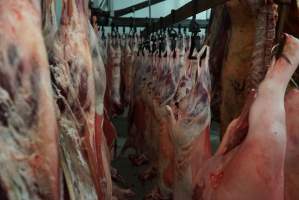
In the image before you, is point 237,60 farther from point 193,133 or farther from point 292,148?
point 292,148

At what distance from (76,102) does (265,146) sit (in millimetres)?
347

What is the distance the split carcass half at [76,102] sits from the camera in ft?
2.78

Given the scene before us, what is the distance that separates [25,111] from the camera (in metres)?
0.66

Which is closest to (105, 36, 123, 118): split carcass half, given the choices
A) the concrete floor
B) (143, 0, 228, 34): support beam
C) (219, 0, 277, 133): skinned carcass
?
the concrete floor

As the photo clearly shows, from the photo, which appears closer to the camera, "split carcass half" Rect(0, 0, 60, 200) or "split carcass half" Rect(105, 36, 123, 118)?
"split carcass half" Rect(0, 0, 60, 200)

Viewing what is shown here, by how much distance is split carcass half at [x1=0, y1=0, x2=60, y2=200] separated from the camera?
2.10 feet

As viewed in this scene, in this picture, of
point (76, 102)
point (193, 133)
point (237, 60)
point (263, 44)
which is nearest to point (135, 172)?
point (237, 60)

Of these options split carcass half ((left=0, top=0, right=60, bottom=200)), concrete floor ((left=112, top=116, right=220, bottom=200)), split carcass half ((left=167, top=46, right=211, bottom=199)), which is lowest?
concrete floor ((left=112, top=116, right=220, bottom=200))

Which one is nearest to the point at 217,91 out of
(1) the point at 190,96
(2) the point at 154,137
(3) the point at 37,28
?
(2) the point at 154,137

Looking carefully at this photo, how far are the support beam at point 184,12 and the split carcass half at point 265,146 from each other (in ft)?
1.65

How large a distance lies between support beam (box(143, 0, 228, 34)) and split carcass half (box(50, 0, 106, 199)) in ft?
1.74

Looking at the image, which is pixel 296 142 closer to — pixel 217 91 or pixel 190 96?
pixel 190 96

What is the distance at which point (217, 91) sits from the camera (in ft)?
6.75

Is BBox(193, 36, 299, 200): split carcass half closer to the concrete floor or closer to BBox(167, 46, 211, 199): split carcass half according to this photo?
BBox(167, 46, 211, 199): split carcass half
